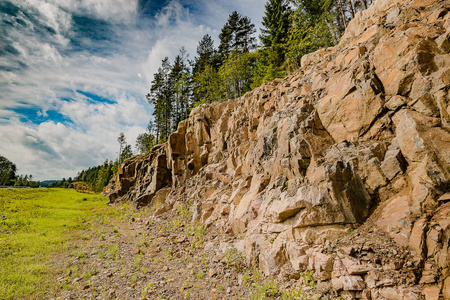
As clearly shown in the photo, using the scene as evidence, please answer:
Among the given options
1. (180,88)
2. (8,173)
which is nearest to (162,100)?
(180,88)

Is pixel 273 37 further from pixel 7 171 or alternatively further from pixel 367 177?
pixel 7 171

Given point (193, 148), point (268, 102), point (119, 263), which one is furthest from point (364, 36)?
point (119, 263)

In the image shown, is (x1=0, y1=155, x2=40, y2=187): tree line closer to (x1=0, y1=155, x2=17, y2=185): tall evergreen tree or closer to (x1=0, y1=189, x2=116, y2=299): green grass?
(x1=0, y1=155, x2=17, y2=185): tall evergreen tree

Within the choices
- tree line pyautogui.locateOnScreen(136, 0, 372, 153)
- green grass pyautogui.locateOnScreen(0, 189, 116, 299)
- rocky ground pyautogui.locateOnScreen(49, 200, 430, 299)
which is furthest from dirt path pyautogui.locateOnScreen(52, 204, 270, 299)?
tree line pyautogui.locateOnScreen(136, 0, 372, 153)

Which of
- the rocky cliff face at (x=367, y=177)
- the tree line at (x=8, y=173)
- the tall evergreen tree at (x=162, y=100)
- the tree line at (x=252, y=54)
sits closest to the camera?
the rocky cliff face at (x=367, y=177)

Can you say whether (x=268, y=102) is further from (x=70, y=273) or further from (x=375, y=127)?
(x=70, y=273)

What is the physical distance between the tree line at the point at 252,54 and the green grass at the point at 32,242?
24.4 metres

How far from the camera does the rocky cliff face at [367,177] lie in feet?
16.0

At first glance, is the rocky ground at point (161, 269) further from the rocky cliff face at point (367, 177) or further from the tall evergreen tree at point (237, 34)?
the tall evergreen tree at point (237, 34)

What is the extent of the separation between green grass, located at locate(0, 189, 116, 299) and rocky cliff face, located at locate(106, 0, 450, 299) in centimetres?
878

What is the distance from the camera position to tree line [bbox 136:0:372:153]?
25.3 m

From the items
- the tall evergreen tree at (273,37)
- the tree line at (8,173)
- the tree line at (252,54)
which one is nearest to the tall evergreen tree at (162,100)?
the tree line at (252,54)

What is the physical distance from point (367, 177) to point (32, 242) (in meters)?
21.0

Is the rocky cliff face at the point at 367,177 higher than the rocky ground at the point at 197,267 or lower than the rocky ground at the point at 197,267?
higher
